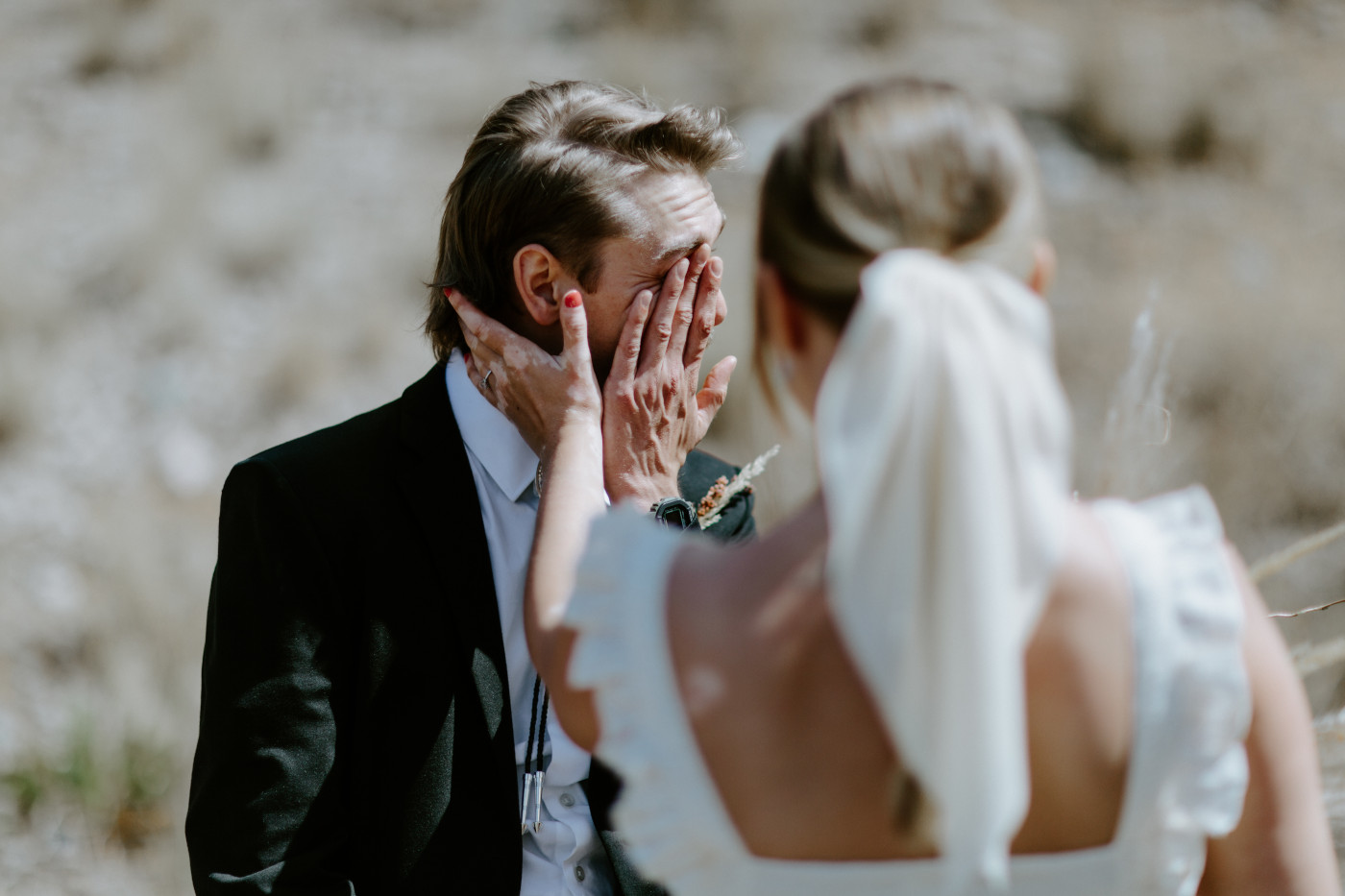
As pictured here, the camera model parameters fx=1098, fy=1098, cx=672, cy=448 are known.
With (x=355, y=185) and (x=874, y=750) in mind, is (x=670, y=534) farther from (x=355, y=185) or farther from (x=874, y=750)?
(x=355, y=185)

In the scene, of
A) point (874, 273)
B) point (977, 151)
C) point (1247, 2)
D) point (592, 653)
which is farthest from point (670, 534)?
point (1247, 2)

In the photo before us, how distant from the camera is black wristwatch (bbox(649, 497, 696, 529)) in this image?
2150 mm

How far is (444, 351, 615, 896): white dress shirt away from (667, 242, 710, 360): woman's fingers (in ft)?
1.27

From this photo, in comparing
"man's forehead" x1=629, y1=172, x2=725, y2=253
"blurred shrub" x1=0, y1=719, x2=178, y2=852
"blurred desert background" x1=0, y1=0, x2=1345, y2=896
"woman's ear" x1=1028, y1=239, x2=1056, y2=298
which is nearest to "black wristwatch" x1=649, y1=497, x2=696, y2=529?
"man's forehead" x1=629, y1=172, x2=725, y2=253

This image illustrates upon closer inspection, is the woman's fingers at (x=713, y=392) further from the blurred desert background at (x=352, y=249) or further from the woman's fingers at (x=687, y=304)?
the blurred desert background at (x=352, y=249)

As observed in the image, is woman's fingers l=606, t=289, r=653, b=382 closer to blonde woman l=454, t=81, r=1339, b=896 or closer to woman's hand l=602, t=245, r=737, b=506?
woman's hand l=602, t=245, r=737, b=506

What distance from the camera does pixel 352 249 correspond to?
8.90m

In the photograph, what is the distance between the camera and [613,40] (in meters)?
10.6

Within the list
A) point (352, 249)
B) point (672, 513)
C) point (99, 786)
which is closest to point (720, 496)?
point (672, 513)

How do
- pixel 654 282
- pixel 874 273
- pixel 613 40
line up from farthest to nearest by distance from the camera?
pixel 613 40, pixel 654 282, pixel 874 273

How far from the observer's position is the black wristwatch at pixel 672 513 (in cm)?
215

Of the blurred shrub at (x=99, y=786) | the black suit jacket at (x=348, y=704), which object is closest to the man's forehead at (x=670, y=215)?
the black suit jacket at (x=348, y=704)

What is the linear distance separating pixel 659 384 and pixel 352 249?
23.8 feet

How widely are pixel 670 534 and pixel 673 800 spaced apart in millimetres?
319
